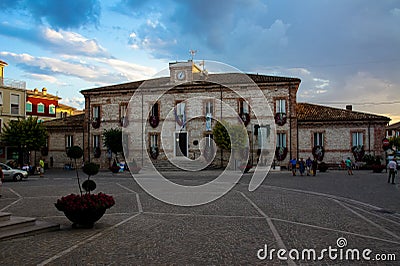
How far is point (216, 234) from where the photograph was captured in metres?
8.64

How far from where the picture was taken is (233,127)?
33562 mm

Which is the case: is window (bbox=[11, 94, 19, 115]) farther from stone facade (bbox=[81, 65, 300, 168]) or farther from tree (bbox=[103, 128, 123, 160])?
tree (bbox=[103, 128, 123, 160])

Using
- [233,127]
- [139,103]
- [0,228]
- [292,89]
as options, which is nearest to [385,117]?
[292,89]

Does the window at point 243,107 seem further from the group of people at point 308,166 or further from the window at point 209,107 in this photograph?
the group of people at point 308,166

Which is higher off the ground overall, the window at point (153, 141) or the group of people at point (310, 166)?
the window at point (153, 141)

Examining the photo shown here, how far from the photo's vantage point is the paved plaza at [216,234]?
22.1ft

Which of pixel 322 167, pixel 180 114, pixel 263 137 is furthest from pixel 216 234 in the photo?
pixel 180 114

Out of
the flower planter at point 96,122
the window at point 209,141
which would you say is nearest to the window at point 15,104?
the flower planter at point 96,122

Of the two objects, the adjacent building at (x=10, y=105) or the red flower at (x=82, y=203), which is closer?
the red flower at (x=82, y=203)

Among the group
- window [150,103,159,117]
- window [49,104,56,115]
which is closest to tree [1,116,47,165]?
window [150,103,159,117]

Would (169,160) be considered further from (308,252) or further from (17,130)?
(308,252)

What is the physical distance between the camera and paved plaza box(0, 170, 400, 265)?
675 centimetres

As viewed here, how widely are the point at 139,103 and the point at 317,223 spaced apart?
31.7m

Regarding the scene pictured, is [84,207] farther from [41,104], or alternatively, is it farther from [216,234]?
[41,104]
